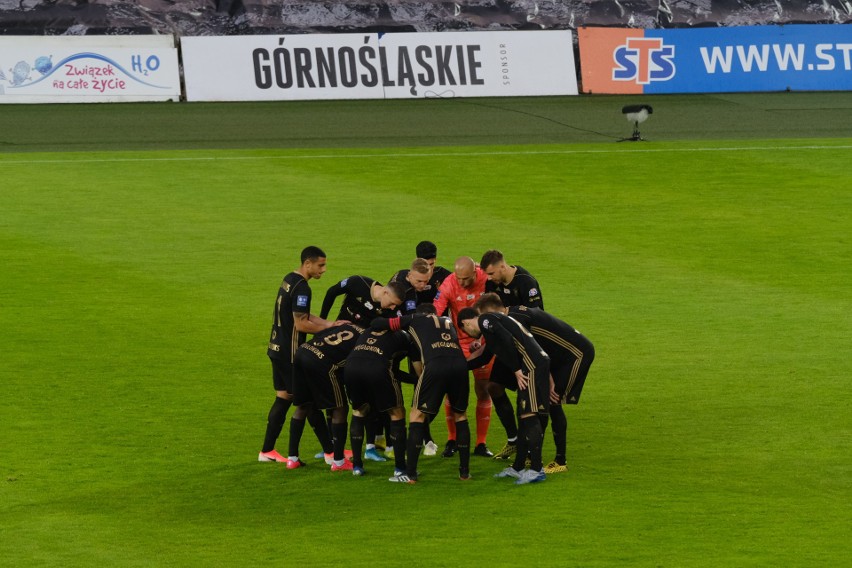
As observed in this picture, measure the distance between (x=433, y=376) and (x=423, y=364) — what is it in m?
0.15

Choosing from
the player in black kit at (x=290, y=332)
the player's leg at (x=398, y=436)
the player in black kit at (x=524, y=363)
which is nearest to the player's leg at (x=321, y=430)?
the player in black kit at (x=290, y=332)

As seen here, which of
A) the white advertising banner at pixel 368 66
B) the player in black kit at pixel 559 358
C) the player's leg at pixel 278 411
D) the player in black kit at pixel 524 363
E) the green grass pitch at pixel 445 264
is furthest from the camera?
the white advertising banner at pixel 368 66

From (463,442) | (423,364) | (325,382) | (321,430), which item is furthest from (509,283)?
(321,430)

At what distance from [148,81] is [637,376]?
1928 centimetres

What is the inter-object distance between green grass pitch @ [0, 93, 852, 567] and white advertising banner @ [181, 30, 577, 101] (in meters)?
0.50

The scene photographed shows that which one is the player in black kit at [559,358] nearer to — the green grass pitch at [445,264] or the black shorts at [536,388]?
the green grass pitch at [445,264]

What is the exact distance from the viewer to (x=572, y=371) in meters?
12.4

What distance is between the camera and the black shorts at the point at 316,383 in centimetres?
1212

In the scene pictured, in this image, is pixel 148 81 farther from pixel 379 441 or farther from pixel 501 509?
pixel 501 509

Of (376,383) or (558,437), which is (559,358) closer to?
(558,437)

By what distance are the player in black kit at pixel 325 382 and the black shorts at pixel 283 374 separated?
25cm

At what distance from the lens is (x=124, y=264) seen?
2052 cm

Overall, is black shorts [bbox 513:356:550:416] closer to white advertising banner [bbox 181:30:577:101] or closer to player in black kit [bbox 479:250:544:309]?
player in black kit [bbox 479:250:544:309]

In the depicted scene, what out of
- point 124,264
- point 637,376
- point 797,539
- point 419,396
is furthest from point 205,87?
point 797,539
